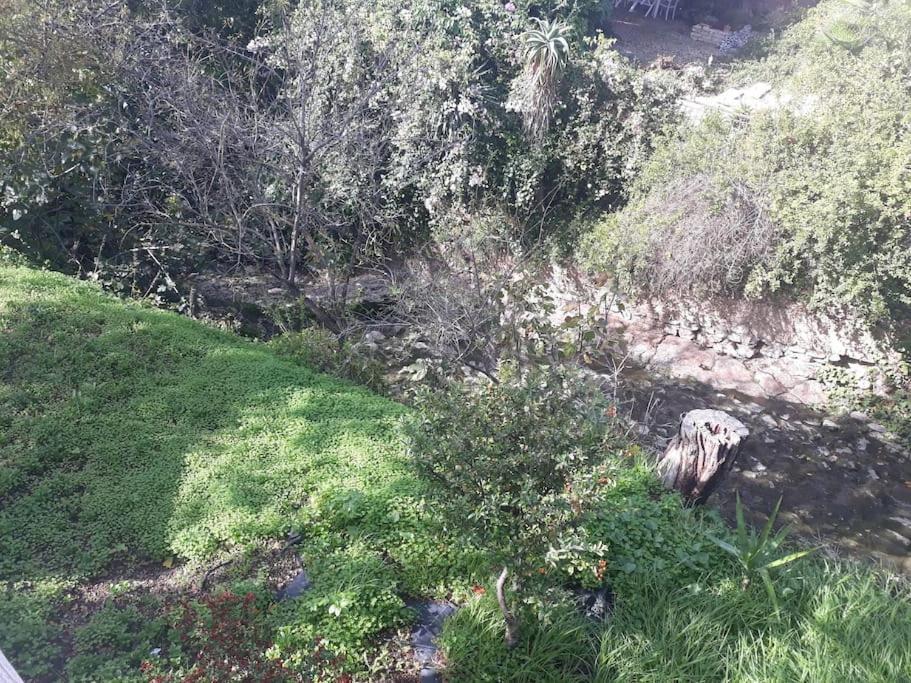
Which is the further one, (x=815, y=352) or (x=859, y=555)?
(x=815, y=352)

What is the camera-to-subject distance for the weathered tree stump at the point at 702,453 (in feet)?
13.9

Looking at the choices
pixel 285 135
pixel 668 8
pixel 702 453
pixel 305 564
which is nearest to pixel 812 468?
pixel 702 453

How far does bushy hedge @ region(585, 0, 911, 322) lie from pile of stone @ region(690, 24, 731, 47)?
19.8ft

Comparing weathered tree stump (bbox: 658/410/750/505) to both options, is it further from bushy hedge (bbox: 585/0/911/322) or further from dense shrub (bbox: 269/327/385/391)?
bushy hedge (bbox: 585/0/911/322)

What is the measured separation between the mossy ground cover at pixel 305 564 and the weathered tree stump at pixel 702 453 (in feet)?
0.68

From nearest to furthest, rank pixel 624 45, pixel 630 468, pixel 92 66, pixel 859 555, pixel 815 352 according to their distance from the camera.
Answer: pixel 630 468 → pixel 859 555 → pixel 92 66 → pixel 815 352 → pixel 624 45

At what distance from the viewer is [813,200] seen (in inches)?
281

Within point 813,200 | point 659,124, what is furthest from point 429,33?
point 813,200

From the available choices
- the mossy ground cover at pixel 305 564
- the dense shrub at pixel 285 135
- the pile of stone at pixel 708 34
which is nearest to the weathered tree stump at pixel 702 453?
the mossy ground cover at pixel 305 564

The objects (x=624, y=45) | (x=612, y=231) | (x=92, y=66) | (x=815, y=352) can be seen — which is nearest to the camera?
(x=92, y=66)

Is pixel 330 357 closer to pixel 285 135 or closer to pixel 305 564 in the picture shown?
pixel 285 135

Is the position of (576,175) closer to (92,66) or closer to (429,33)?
(429,33)

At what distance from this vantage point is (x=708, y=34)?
14.5 meters

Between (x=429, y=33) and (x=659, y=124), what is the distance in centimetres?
351
